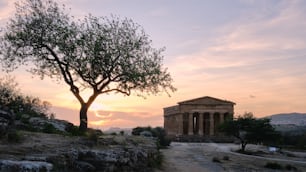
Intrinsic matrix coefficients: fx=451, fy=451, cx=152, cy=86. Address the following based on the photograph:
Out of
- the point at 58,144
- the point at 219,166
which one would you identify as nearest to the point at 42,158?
the point at 58,144

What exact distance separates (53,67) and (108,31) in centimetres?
502

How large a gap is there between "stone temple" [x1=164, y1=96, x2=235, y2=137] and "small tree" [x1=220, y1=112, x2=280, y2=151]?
38.8 m

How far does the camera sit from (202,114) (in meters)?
118

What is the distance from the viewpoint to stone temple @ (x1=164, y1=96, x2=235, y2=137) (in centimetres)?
11631

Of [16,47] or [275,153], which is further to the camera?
[275,153]

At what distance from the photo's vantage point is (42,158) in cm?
2034

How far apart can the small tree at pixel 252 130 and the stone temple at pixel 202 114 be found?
1527 inches

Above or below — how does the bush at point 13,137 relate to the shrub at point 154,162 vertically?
above

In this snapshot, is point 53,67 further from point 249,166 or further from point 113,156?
point 249,166

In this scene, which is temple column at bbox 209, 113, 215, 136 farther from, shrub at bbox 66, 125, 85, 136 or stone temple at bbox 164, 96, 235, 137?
shrub at bbox 66, 125, 85, 136

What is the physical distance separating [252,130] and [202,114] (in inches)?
1810

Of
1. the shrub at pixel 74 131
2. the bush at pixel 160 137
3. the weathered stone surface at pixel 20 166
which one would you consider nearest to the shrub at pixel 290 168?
the bush at pixel 160 137

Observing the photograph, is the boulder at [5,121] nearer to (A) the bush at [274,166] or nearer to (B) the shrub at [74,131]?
(B) the shrub at [74,131]

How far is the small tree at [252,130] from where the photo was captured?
7188 cm
